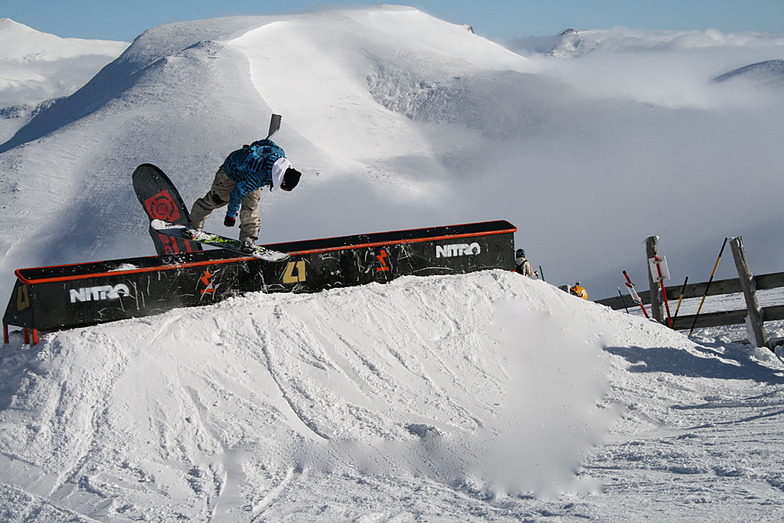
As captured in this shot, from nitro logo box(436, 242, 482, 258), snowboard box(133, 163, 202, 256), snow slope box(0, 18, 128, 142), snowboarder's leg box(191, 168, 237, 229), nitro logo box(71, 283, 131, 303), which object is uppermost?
snow slope box(0, 18, 128, 142)

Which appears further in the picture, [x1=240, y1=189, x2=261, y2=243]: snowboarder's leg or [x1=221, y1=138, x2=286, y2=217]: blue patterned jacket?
[x1=240, y1=189, x2=261, y2=243]: snowboarder's leg

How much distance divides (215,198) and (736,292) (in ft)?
22.8

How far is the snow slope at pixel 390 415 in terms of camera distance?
13.8 feet

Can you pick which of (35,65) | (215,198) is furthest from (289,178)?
(35,65)

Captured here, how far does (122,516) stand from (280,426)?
52.6 inches

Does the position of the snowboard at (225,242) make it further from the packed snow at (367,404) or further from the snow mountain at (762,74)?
the snow mountain at (762,74)

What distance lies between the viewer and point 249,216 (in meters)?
7.75

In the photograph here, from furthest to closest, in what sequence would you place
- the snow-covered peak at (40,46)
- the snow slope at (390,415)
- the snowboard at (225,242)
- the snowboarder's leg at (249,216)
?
the snow-covered peak at (40,46) < the snowboarder's leg at (249,216) < the snowboard at (225,242) < the snow slope at (390,415)

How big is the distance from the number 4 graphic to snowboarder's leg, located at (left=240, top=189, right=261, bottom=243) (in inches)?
32.2

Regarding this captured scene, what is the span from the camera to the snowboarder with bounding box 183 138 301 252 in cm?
709

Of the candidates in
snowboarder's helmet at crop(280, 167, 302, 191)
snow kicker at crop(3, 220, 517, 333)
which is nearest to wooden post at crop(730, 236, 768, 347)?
snow kicker at crop(3, 220, 517, 333)

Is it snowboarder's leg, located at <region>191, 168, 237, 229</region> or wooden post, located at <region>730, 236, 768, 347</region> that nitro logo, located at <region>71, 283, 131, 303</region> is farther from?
wooden post, located at <region>730, 236, 768, 347</region>

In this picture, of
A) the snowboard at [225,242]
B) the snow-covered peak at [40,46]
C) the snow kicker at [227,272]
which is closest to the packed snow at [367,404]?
the snow kicker at [227,272]

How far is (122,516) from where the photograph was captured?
164 inches
